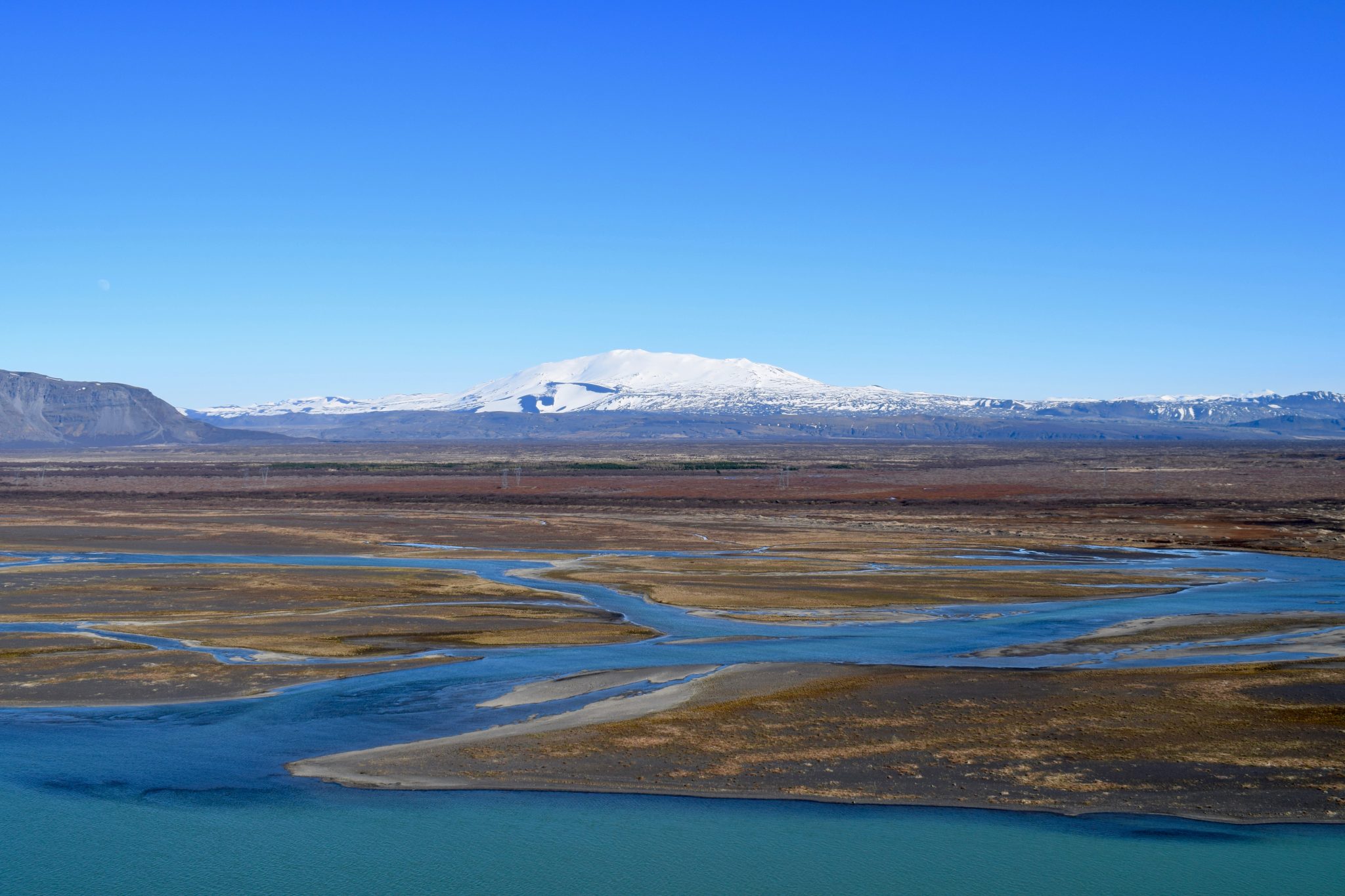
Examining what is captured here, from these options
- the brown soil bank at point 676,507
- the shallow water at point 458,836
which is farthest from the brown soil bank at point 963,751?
the brown soil bank at point 676,507

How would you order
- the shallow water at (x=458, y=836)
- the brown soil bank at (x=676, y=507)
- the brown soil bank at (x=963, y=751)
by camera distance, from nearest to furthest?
the shallow water at (x=458, y=836) < the brown soil bank at (x=963, y=751) < the brown soil bank at (x=676, y=507)

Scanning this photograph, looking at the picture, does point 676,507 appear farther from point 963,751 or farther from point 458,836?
point 458,836

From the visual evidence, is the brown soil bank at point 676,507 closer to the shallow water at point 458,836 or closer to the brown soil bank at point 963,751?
the brown soil bank at point 963,751

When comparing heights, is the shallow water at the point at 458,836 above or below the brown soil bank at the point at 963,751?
below

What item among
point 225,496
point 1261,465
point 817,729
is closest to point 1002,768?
point 817,729

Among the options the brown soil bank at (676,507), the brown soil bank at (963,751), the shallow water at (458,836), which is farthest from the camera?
the brown soil bank at (676,507)

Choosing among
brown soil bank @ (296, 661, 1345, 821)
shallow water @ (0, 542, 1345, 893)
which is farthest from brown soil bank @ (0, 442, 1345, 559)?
shallow water @ (0, 542, 1345, 893)
